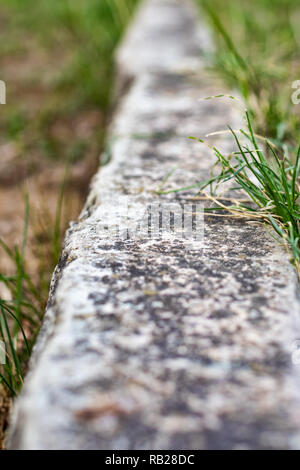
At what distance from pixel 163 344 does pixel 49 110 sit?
207 centimetres

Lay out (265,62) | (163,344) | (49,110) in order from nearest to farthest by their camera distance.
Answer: (163,344) → (265,62) → (49,110)

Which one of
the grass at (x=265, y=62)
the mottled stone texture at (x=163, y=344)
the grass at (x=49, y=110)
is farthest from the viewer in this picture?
the grass at (x=49, y=110)

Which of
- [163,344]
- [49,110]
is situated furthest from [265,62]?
[163,344]

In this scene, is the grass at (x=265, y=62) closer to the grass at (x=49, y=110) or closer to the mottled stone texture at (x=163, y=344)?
the mottled stone texture at (x=163, y=344)

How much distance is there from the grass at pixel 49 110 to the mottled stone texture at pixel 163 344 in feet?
1.30

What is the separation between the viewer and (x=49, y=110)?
244 cm

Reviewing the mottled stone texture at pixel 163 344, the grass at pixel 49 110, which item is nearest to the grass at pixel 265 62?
the mottled stone texture at pixel 163 344

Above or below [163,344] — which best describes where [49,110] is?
above

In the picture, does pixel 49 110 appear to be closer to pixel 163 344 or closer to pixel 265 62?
pixel 265 62

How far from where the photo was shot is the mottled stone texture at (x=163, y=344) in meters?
0.51

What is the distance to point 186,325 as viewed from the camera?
64 cm
